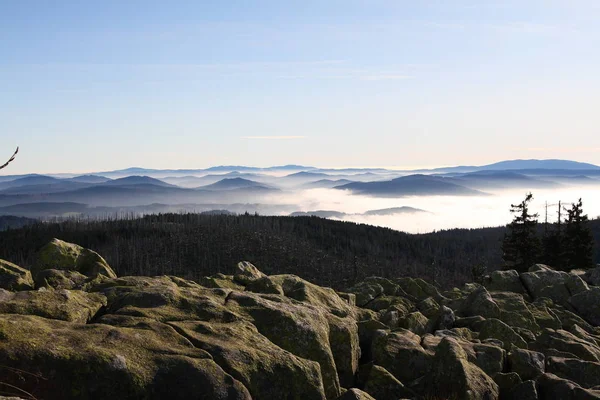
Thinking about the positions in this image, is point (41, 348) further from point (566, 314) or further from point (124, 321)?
point (566, 314)

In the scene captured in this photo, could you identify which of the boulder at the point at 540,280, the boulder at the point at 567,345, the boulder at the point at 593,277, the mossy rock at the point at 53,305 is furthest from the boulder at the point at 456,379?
the boulder at the point at 593,277

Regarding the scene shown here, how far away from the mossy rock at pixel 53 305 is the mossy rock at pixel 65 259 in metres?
9.87

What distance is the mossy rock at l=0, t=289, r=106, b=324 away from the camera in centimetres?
1368

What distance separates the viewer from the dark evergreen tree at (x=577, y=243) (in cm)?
9031

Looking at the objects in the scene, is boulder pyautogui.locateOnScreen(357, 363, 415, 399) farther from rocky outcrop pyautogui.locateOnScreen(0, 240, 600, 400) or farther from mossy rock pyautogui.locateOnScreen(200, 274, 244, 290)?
mossy rock pyautogui.locateOnScreen(200, 274, 244, 290)

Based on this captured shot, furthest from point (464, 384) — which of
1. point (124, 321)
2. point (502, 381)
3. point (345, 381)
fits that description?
point (124, 321)

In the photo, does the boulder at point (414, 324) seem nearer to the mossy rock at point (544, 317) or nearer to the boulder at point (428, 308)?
the boulder at point (428, 308)

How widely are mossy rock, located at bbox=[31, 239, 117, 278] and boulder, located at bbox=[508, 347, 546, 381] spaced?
19.0 m

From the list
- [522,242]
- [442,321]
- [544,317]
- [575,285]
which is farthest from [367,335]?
[522,242]

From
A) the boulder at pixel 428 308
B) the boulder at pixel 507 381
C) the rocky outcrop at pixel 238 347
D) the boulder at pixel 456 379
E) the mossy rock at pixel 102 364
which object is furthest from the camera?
the boulder at pixel 428 308

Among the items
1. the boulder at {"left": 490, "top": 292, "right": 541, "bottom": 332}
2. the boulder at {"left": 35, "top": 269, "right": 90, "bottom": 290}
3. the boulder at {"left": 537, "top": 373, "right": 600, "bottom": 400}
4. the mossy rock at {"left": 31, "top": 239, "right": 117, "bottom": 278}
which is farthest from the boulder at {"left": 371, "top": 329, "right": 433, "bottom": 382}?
the mossy rock at {"left": 31, "top": 239, "right": 117, "bottom": 278}

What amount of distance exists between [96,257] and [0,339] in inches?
603

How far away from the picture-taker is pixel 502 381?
17641mm

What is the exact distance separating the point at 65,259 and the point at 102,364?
16112 mm
